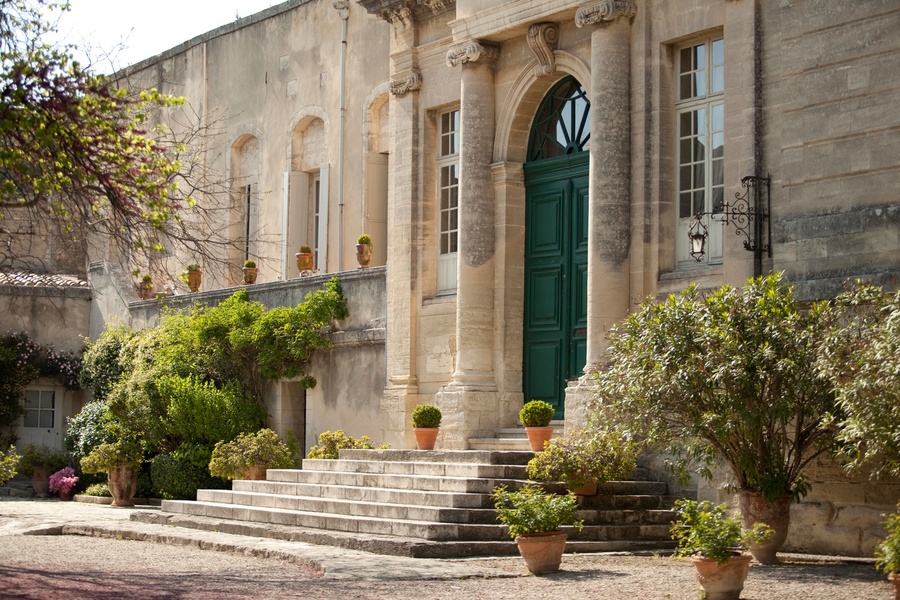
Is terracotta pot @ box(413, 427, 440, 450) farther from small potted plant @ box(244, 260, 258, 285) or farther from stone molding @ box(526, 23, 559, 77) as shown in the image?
small potted plant @ box(244, 260, 258, 285)

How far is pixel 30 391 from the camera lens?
79.1 ft

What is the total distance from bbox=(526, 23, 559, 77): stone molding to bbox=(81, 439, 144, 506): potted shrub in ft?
27.1

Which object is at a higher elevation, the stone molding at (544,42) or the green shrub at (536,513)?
the stone molding at (544,42)

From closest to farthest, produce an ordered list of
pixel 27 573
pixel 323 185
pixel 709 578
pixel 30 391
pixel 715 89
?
pixel 709 578 → pixel 27 573 → pixel 715 89 → pixel 323 185 → pixel 30 391

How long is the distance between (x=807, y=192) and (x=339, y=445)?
6.76 m

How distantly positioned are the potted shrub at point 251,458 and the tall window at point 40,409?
7.62 m

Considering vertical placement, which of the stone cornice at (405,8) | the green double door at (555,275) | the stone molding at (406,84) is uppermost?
the stone cornice at (405,8)

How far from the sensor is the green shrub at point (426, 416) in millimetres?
16000

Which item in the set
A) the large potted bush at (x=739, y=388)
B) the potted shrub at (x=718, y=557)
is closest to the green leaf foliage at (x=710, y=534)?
the potted shrub at (x=718, y=557)

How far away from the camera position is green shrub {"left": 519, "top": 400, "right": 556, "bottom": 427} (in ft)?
48.6

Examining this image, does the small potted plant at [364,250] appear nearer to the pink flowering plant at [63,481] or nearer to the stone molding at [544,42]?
the stone molding at [544,42]

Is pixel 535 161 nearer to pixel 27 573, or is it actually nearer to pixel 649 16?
pixel 649 16

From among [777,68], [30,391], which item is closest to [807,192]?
[777,68]

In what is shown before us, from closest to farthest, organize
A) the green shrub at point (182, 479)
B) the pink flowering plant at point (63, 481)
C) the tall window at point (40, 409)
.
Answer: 1. the green shrub at point (182, 479)
2. the pink flowering plant at point (63, 481)
3. the tall window at point (40, 409)
